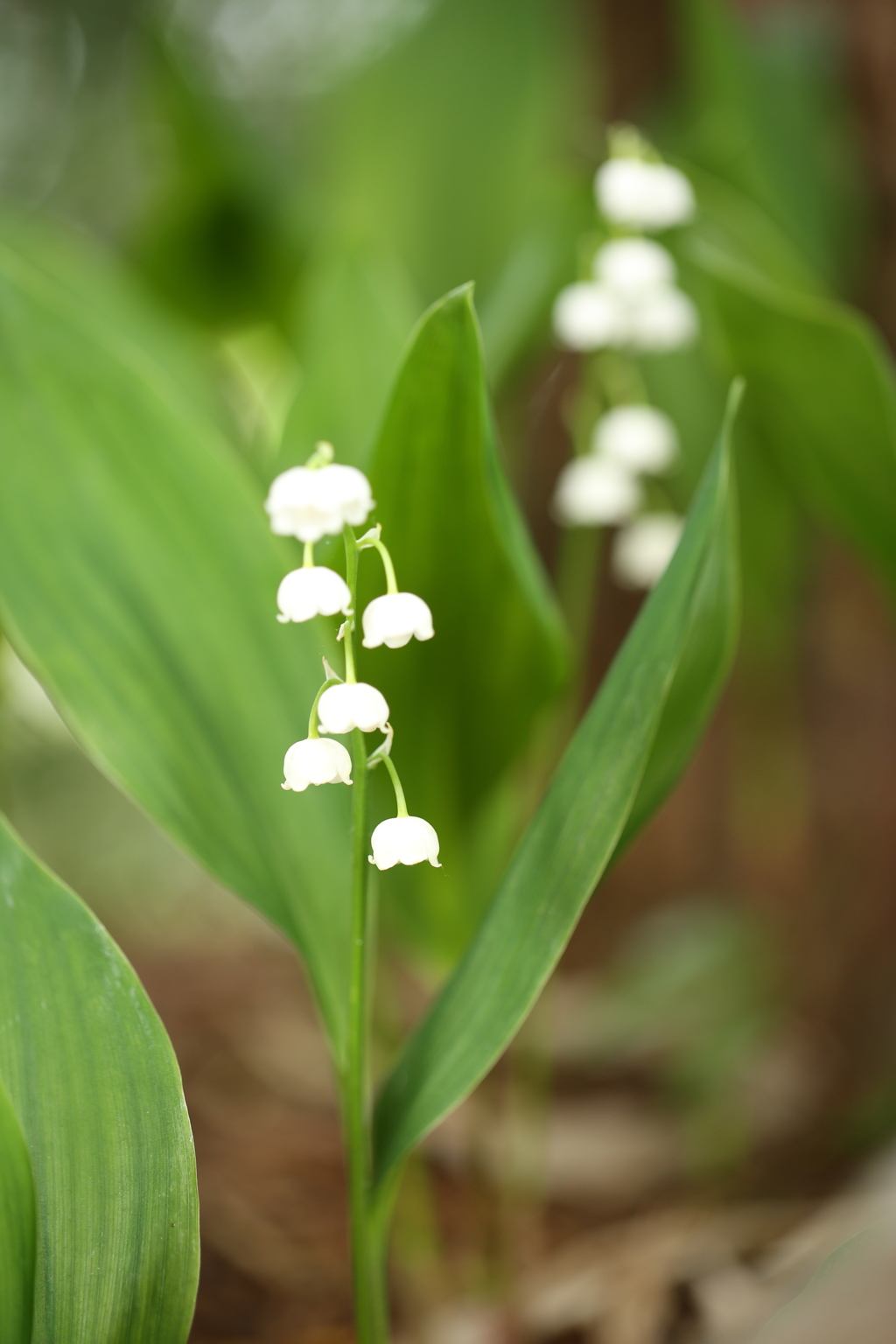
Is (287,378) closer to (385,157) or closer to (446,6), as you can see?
(385,157)

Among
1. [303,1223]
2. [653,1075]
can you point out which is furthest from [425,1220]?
[653,1075]

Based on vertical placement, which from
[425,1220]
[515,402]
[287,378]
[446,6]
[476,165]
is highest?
[446,6]

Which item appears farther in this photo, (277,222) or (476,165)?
(277,222)

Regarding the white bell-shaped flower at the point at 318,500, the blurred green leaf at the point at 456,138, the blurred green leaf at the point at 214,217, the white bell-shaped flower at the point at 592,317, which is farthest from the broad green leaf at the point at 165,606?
the blurred green leaf at the point at 214,217

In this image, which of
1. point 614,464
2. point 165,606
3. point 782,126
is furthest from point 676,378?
point 165,606

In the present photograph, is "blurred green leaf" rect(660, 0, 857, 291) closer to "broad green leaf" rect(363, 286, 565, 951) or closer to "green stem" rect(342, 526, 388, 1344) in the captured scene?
"broad green leaf" rect(363, 286, 565, 951)

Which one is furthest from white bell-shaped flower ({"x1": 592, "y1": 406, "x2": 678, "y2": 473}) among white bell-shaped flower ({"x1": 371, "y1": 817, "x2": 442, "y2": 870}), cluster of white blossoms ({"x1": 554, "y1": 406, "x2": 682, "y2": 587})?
white bell-shaped flower ({"x1": 371, "y1": 817, "x2": 442, "y2": 870})

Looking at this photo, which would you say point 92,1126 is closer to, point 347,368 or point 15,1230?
point 15,1230

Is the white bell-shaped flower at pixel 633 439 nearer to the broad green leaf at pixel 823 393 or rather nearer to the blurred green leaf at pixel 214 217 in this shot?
the broad green leaf at pixel 823 393
